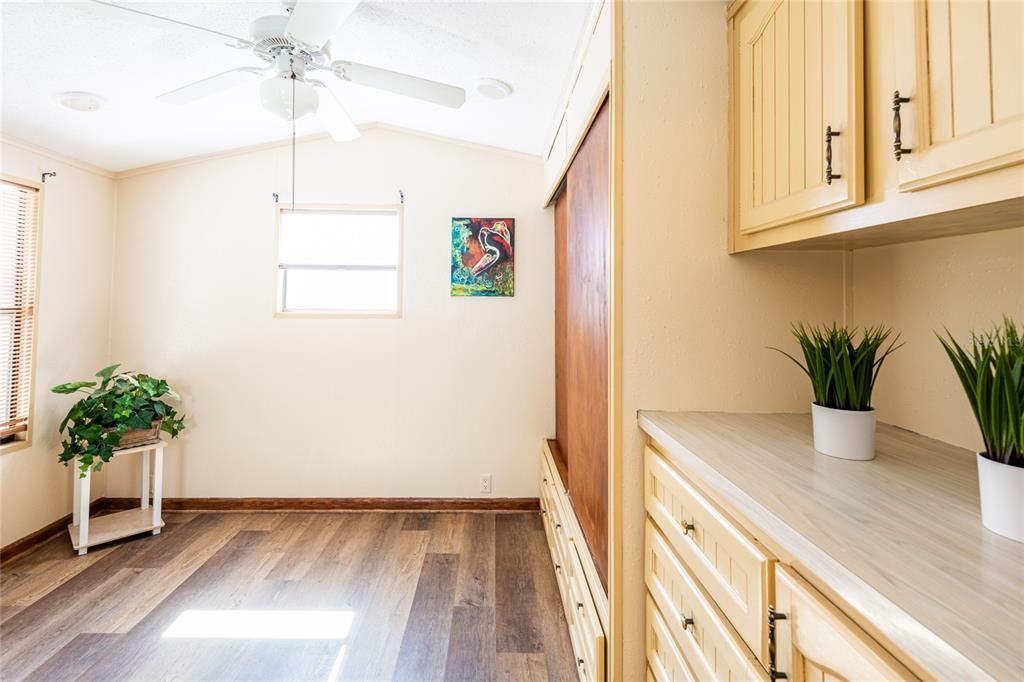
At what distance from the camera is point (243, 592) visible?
2281 mm

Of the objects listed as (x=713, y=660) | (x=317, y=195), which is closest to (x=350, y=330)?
(x=317, y=195)

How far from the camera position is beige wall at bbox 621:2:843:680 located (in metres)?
1.38

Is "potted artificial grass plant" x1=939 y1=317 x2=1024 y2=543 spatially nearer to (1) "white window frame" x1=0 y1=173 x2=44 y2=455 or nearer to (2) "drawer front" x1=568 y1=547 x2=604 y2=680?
(2) "drawer front" x1=568 y1=547 x2=604 y2=680

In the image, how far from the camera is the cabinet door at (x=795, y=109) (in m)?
0.94

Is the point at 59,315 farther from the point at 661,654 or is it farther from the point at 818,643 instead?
the point at 818,643

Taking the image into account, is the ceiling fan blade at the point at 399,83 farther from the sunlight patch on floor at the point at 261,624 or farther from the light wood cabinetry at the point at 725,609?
the sunlight patch on floor at the point at 261,624

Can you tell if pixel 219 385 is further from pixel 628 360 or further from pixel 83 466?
pixel 628 360

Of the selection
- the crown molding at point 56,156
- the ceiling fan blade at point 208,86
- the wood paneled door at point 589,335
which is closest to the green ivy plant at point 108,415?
the crown molding at point 56,156

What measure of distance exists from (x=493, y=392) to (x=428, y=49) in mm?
2029

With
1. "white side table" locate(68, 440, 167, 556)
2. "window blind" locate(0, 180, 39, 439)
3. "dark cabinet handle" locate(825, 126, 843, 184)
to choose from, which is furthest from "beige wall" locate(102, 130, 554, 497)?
"dark cabinet handle" locate(825, 126, 843, 184)

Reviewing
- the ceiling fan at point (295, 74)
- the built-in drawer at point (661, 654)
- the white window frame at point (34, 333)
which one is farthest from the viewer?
the white window frame at point (34, 333)

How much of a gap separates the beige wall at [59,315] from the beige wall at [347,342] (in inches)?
7.1

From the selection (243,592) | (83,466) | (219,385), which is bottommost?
(243,592)

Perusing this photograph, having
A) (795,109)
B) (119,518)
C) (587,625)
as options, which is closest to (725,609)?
(587,625)
